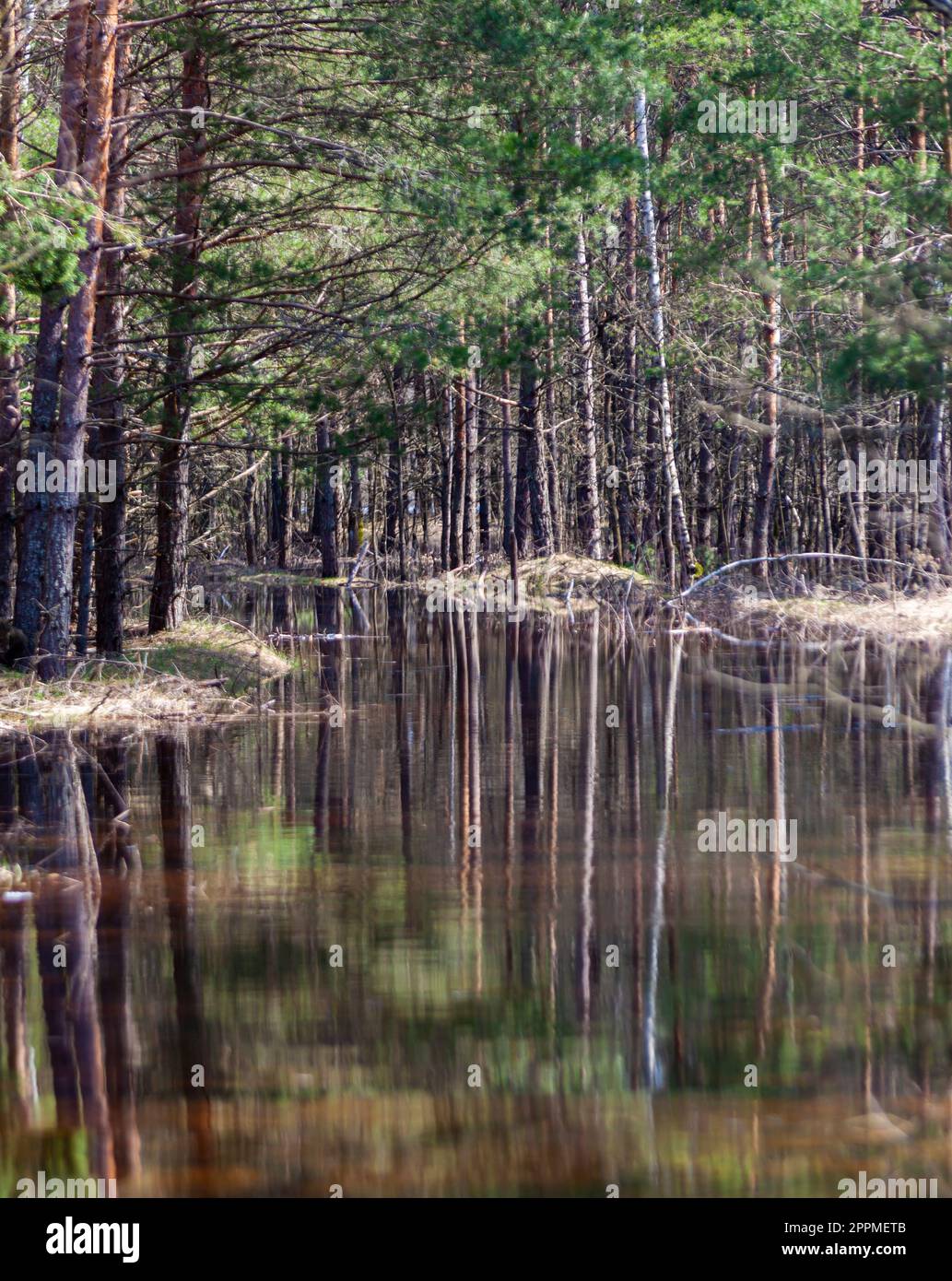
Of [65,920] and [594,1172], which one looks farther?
[65,920]

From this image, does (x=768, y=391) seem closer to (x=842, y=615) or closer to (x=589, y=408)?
(x=842, y=615)

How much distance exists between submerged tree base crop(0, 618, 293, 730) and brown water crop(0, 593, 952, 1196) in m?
1.28

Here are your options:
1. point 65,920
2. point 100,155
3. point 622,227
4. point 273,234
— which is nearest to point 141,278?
point 273,234

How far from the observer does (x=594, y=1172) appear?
480 cm

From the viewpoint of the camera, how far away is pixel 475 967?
22.9 ft

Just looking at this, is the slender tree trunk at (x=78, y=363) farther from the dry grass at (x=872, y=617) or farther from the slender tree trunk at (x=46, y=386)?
the dry grass at (x=872, y=617)

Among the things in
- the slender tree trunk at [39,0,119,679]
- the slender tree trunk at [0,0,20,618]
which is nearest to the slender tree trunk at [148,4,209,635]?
the slender tree trunk at [39,0,119,679]

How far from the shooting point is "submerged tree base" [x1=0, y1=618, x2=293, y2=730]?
15398 mm

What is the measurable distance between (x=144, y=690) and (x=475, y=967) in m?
9.91

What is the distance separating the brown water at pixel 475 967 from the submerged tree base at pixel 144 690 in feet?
4.20

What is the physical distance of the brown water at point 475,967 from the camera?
5.01 metres

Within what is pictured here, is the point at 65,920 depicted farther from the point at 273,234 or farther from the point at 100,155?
the point at 273,234

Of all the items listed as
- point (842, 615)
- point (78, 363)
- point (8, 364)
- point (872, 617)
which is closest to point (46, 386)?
point (78, 363)
